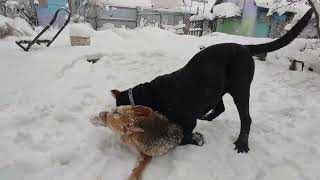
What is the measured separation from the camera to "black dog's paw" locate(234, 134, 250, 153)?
268 cm

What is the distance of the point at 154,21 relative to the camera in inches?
762

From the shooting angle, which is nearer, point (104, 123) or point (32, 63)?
point (104, 123)

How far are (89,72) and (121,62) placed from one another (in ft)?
3.22

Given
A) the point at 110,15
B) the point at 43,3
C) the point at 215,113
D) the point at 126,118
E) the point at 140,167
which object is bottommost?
the point at 140,167

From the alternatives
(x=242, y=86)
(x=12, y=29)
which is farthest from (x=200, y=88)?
(x=12, y=29)

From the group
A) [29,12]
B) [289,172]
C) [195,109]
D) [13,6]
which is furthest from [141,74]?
[29,12]

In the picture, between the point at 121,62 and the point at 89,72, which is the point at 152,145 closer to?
the point at 89,72

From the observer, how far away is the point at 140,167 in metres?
2.27

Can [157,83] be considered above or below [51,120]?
above

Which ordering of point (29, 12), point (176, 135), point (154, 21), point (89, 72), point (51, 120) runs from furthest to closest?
point (154, 21) → point (29, 12) → point (89, 72) → point (51, 120) → point (176, 135)

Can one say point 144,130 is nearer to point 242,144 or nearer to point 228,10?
point 242,144

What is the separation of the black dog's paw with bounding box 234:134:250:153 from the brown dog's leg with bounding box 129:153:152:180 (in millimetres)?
800

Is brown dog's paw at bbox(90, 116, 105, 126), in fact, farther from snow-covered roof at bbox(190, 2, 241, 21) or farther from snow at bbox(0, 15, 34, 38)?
snow-covered roof at bbox(190, 2, 241, 21)

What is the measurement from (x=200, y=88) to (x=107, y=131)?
92cm
